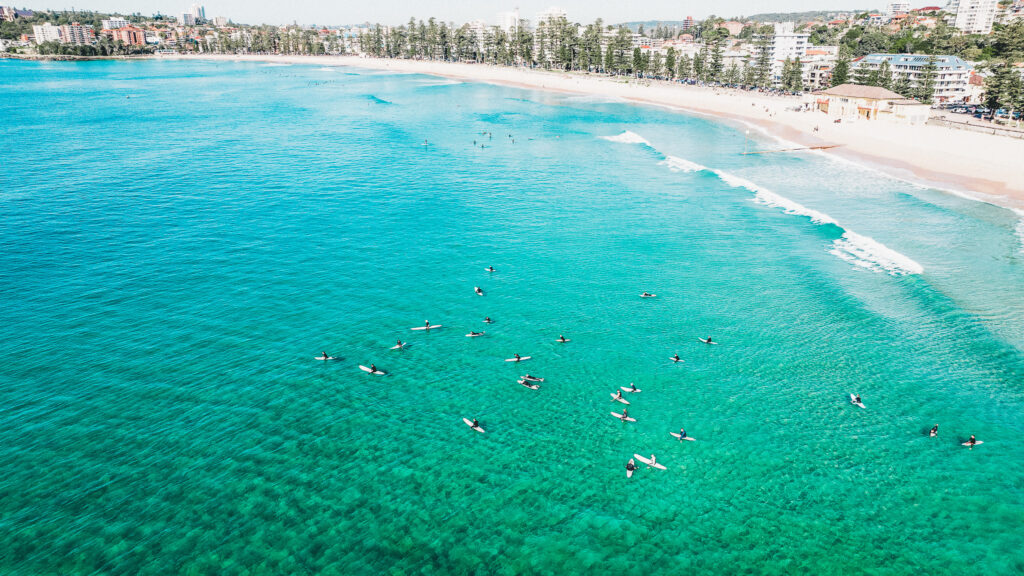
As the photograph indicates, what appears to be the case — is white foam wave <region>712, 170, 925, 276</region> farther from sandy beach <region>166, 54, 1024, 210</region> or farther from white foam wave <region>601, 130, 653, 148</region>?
white foam wave <region>601, 130, 653, 148</region>

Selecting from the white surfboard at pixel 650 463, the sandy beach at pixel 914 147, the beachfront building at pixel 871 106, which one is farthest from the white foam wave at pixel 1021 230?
the white surfboard at pixel 650 463

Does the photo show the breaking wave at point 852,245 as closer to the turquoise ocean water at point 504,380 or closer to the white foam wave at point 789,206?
the white foam wave at point 789,206

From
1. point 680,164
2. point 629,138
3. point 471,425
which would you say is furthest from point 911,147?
point 471,425

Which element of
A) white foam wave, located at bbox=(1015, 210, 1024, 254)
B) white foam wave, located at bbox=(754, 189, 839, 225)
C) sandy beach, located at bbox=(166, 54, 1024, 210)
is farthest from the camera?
sandy beach, located at bbox=(166, 54, 1024, 210)

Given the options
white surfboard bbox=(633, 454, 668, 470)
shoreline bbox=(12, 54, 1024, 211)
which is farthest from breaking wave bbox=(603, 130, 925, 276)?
white surfboard bbox=(633, 454, 668, 470)

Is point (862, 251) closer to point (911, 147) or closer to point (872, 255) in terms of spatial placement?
point (872, 255)

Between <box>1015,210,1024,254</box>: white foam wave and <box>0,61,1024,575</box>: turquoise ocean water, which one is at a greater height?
<box>1015,210,1024,254</box>: white foam wave
